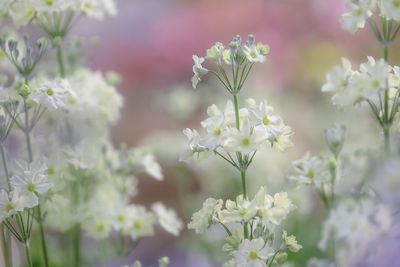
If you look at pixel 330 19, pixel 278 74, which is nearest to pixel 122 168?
pixel 278 74

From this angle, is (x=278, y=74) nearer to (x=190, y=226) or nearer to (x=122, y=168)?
(x=122, y=168)

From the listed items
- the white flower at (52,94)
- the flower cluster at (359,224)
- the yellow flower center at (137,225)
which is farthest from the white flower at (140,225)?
the flower cluster at (359,224)

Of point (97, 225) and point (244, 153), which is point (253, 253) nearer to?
point (244, 153)

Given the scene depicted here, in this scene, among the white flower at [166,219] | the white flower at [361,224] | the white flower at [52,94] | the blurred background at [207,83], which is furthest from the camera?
the blurred background at [207,83]

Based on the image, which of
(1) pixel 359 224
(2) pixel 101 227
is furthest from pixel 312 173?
(2) pixel 101 227

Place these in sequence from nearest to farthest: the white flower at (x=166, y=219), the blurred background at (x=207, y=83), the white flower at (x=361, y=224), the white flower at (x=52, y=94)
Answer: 1. the white flower at (x=361, y=224)
2. the white flower at (x=52, y=94)
3. the white flower at (x=166, y=219)
4. the blurred background at (x=207, y=83)

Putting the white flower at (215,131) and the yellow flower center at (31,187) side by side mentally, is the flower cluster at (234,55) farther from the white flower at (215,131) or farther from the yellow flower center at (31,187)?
the yellow flower center at (31,187)
